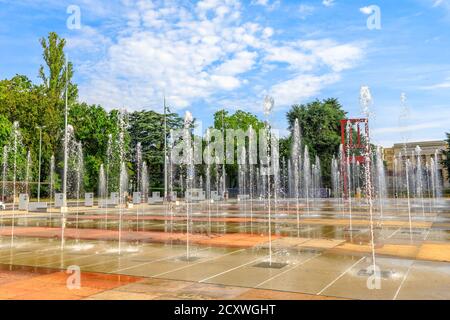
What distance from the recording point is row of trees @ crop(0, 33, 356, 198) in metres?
50.1

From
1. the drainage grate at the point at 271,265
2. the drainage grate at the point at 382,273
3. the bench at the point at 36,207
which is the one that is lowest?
the drainage grate at the point at 382,273

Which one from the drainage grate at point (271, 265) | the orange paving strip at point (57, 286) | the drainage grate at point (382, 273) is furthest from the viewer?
the drainage grate at point (271, 265)

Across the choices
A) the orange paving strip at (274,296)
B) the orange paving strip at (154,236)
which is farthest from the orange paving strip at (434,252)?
the orange paving strip at (274,296)

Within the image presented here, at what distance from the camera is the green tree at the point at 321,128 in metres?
60.5

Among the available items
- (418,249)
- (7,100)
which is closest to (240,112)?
(7,100)

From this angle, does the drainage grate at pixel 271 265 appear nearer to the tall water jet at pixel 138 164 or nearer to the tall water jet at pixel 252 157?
the tall water jet at pixel 138 164

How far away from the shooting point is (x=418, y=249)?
9914 millimetres

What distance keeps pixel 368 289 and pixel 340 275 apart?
3.13 ft

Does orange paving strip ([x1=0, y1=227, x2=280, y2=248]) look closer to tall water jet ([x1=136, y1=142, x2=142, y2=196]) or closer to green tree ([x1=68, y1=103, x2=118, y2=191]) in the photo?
green tree ([x1=68, y1=103, x2=118, y2=191])

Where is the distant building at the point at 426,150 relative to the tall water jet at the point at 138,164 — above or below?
above

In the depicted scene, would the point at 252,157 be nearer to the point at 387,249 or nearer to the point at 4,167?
the point at 4,167

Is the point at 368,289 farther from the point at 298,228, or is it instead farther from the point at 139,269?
the point at 298,228

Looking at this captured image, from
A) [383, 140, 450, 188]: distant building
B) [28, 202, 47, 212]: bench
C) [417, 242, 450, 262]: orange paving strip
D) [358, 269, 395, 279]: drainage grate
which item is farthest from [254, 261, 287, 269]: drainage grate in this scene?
[383, 140, 450, 188]: distant building

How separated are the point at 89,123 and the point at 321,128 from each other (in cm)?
3336
